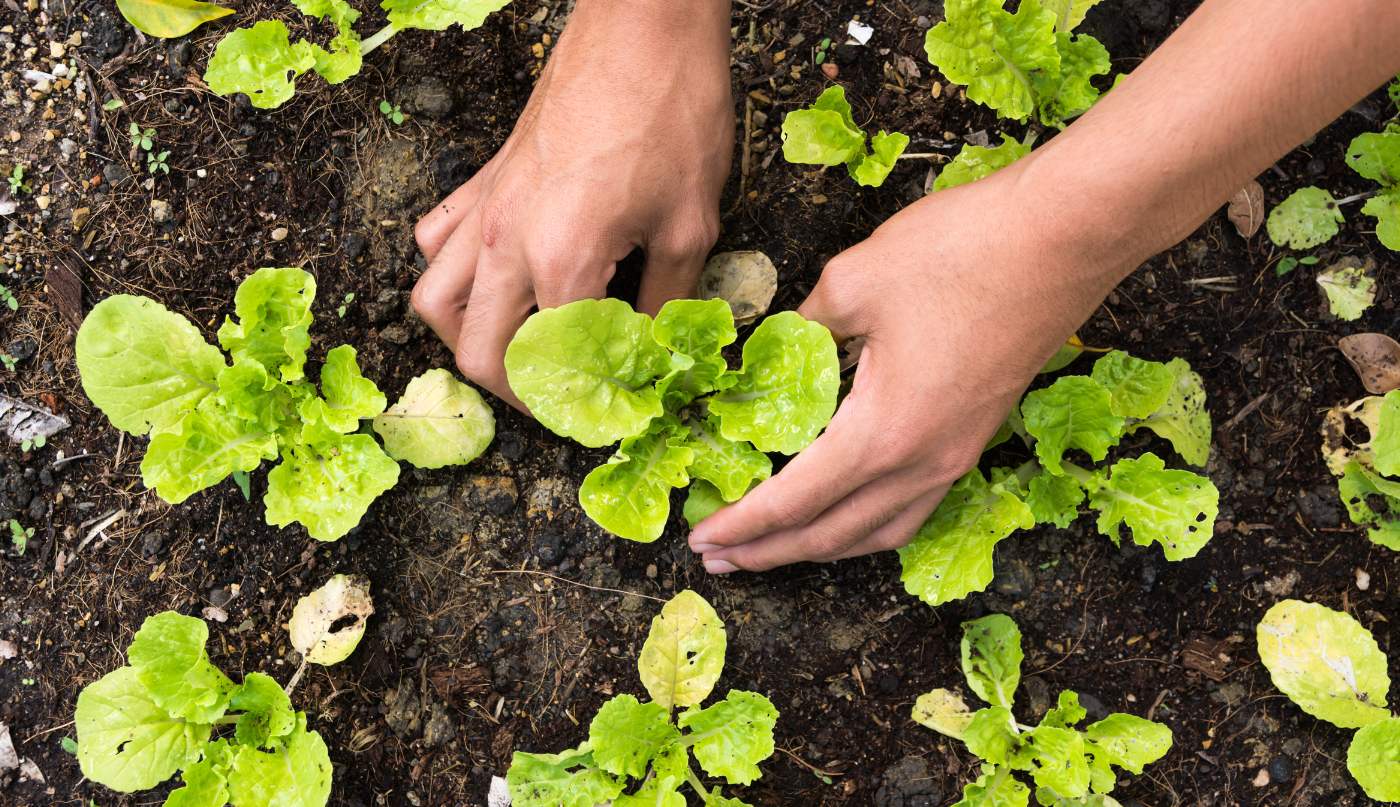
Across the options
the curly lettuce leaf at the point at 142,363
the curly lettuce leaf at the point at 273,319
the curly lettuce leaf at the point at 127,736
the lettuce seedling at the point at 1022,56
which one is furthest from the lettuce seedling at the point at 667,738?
the lettuce seedling at the point at 1022,56

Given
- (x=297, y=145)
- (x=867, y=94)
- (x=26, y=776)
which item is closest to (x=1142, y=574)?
(x=867, y=94)

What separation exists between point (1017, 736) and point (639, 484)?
109cm

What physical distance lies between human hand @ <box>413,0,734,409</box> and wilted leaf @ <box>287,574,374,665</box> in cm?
63

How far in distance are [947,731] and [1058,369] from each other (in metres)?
0.95

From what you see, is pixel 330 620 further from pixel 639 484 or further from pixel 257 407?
pixel 639 484

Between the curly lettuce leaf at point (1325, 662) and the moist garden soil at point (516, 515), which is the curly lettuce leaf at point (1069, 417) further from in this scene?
the curly lettuce leaf at point (1325, 662)

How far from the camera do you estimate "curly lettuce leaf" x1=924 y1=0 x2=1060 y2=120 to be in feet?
7.89

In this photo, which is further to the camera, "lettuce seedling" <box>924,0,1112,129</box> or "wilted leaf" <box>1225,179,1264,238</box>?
"wilted leaf" <box>1225,179,1264,238</box>

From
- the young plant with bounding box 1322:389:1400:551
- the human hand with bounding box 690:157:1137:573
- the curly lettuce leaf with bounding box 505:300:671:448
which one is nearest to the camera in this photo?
the human hand with bounding box 690:157:1137:573

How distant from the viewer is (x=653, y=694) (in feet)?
7.84

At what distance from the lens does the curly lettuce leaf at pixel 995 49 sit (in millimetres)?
2406

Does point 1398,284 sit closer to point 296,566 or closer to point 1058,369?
point 1058,369

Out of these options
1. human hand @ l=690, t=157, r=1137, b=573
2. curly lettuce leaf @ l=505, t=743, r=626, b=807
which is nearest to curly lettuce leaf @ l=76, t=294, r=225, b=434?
curly lettuce leaf @ l=505, t=743, r=626, b=807

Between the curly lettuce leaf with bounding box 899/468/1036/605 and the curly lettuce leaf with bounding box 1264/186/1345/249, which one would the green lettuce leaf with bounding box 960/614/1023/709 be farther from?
the curly lettuce leaf with bounding box 1264/186/1345/249
